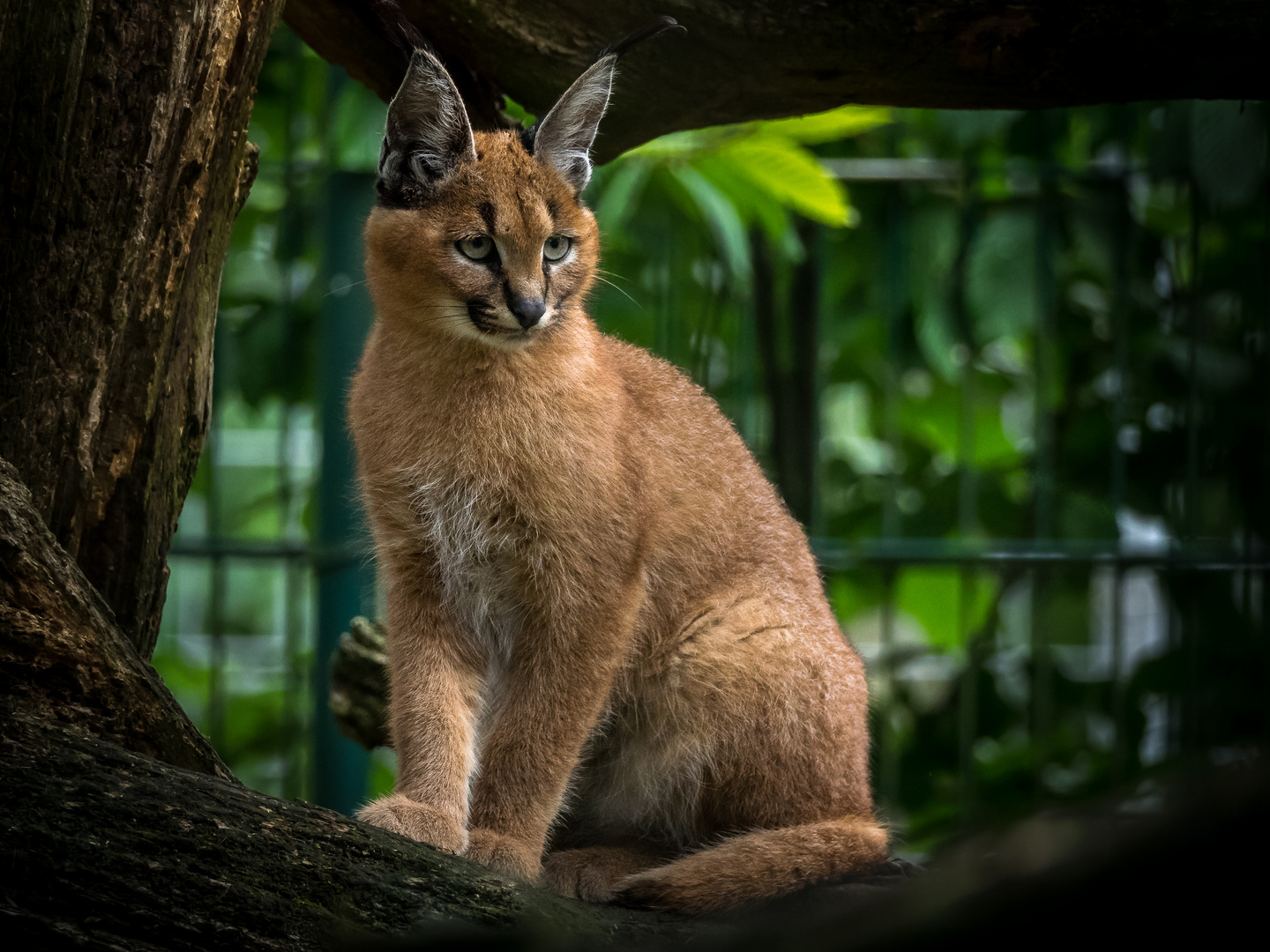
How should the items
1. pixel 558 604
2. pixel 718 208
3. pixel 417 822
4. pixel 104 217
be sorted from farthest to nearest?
pixel 718 208 < pixel 558 604 < pixel 417 822 < pixel 104 217

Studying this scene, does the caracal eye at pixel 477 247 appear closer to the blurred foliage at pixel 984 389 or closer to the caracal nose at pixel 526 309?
the caracal nose at pixel 526 309

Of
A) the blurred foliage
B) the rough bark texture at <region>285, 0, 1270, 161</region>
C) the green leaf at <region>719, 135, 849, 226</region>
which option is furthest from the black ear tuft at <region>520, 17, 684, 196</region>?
the blurred foliage

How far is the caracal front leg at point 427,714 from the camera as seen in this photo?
286 cm

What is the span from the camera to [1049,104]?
10.9 ft

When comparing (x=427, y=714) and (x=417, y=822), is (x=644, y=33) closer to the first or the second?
(x=427, y=714)

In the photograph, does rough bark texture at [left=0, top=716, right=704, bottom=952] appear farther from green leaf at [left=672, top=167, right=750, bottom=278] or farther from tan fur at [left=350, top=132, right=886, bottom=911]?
green leaf at [left=672, top=167, right=750, bottom=278]

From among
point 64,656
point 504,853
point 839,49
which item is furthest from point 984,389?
point 64,656

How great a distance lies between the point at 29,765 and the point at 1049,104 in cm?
306

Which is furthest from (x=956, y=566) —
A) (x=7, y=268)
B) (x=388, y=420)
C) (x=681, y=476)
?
(x=7, y=268)

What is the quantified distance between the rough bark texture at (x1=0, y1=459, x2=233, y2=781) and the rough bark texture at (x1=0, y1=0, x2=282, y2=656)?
38 centimetres

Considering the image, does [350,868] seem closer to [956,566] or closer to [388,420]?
[388,420]

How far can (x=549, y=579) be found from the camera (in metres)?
3.10

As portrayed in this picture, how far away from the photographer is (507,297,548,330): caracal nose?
3.04 m

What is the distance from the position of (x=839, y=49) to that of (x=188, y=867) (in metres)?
2.56
